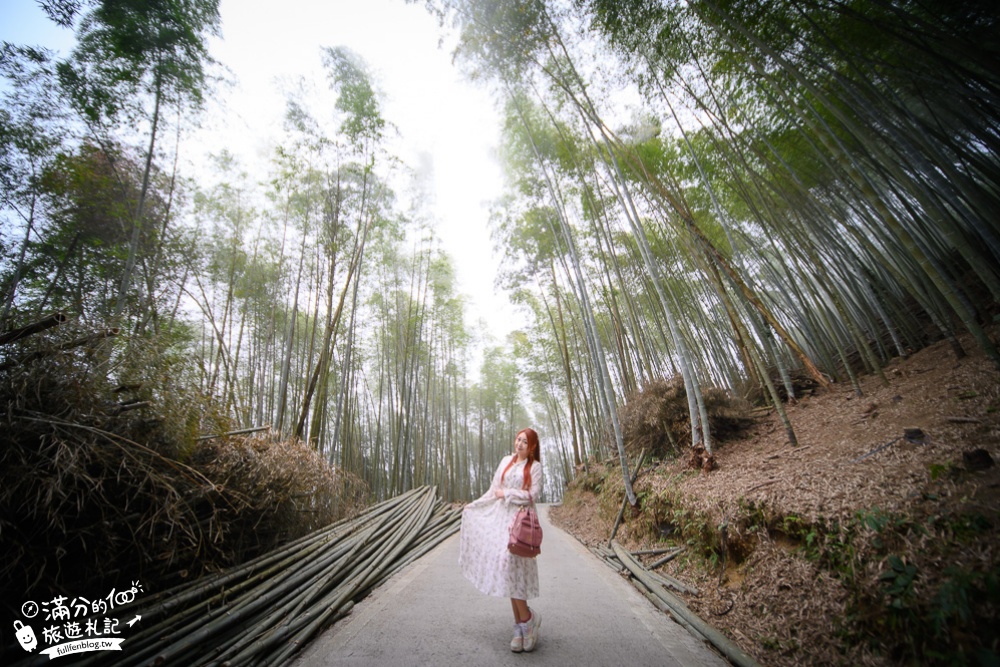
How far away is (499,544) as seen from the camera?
1.87m

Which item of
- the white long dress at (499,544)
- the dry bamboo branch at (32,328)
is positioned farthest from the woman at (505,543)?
the dry bamboo branch at (32,328)

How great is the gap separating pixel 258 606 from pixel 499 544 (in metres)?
1.37

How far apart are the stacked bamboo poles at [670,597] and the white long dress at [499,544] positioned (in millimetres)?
941

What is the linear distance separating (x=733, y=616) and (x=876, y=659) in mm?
795

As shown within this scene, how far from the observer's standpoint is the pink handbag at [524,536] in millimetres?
1751

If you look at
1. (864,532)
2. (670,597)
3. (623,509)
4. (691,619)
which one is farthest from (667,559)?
(864,532)

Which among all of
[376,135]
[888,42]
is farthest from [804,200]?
[376,135]

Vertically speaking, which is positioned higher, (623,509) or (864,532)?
(864,532)

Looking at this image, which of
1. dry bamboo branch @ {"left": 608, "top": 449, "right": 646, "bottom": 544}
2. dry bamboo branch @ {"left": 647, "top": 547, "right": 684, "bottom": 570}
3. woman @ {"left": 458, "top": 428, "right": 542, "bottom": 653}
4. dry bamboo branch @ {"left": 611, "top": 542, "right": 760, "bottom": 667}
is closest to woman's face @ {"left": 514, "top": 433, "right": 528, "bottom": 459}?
woman @ {"left": 458, "top": 428, "right": 542, "bottom": 653}

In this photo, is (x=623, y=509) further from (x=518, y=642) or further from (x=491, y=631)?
(x=518, y=642)

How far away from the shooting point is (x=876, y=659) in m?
1.25

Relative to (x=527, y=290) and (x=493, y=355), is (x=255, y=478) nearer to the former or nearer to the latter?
(x=527, y=290)

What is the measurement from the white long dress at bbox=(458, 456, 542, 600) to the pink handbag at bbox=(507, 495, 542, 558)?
0.05 metres

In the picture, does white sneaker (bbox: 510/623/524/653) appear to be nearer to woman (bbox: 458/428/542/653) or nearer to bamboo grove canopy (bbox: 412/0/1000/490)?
woman (bbox: 458/428/542/653)
